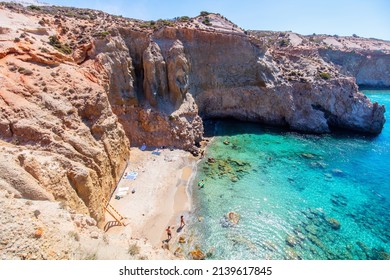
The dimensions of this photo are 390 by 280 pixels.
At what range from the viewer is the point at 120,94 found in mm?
28219

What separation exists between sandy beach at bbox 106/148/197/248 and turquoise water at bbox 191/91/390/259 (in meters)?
1.77

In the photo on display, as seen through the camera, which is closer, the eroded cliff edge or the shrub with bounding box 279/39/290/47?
the eroded cliff edge

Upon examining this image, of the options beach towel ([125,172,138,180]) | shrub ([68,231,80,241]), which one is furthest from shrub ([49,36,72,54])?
shrub ([68,231,80,241])

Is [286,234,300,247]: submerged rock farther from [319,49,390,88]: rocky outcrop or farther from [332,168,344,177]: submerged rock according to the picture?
[319,49,390,88]: rocky outcrop

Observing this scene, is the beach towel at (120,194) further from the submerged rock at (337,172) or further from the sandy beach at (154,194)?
the submerged rock at (337,172)

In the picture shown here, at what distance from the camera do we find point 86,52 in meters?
26.0

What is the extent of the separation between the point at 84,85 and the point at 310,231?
2374cm

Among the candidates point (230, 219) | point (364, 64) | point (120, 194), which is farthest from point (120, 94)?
point (364, 64)

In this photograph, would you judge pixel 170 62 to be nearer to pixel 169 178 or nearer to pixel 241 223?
pixel 169 178

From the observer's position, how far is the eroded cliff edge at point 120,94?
14.5 m

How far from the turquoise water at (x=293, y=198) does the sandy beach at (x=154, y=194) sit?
177cm

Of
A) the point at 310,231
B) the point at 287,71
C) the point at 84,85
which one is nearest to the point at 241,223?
the point at 310,231

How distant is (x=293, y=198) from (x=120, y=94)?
75.8 ft

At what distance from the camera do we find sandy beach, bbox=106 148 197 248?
61.5 ft
